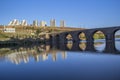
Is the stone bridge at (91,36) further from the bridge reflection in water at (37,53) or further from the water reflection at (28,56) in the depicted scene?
the water reflection at (28,56)

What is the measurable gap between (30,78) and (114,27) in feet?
182

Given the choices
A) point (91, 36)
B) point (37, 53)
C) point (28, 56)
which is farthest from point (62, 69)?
point (91, 36)

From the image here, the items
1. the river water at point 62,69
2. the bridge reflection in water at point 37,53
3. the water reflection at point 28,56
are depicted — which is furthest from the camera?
the bridge reflection in water at point 37,53

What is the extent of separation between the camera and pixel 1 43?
63.8 m

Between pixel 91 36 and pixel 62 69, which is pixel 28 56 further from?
pixel 91 36

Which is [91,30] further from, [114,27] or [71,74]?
[71,74]

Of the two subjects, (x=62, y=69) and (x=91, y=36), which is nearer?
(x=62, y=69)

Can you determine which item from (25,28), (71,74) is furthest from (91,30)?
(71,74)

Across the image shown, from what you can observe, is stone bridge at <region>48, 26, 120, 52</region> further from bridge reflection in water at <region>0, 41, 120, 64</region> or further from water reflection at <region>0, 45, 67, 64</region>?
water reflection at <region>0, 45, 67, 64</region>


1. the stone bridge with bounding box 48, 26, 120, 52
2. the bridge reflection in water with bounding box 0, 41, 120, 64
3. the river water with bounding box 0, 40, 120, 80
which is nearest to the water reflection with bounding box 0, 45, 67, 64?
the bridge reflection in water with bounding box 0, 41, 120, 64

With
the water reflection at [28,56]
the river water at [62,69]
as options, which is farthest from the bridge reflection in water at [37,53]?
the river water at [62,69]

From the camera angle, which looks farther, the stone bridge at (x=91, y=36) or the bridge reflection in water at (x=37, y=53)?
the stone bridge at (x=91, y=36)

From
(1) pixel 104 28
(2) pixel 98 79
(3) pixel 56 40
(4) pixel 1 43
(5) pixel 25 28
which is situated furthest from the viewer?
(5) pixel 25 28

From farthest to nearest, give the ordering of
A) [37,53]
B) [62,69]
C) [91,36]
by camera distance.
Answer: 1. [91,36]
2. [37,53]
3. [62,69]
